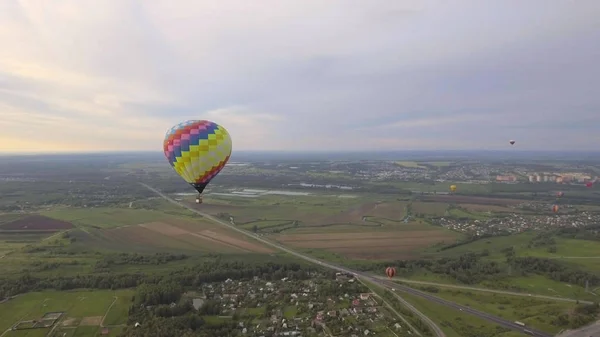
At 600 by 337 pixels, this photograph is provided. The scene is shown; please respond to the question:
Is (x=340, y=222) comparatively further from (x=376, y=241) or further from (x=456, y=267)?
(x=456, y=267)

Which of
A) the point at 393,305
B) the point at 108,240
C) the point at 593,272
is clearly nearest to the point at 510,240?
the point at 593,272

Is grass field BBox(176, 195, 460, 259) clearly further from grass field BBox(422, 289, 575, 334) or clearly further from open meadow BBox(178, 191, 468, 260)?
grass field BBox(422, 289, 575, 334)

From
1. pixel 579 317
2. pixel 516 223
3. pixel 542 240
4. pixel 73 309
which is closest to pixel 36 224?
pixel 73 309

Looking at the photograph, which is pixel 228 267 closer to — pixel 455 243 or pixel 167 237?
pixel 167 237

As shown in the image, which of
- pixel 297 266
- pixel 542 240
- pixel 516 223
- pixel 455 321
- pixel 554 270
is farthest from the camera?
pixel 516 223

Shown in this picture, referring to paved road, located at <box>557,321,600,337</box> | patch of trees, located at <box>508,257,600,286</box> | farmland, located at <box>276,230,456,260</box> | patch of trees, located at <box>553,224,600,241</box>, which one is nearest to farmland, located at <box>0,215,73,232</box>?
farmland, located at <box>276,230,456,260</box>

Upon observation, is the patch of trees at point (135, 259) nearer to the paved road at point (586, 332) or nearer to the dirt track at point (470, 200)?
the paved road at point (586, 332)
